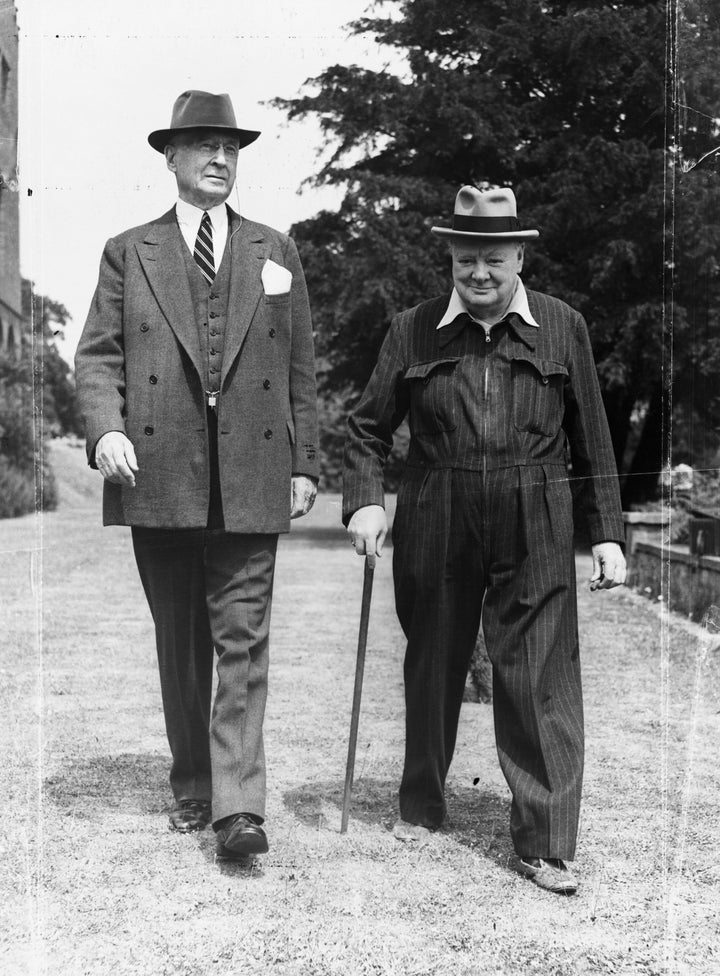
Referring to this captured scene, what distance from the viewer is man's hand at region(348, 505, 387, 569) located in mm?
4051

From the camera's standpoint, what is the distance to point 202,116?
392 centimetres

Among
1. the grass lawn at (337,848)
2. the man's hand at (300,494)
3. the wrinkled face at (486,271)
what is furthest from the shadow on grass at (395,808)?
the wrinkled face at (486,271)

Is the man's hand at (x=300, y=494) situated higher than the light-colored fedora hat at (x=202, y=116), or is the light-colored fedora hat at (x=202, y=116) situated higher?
the light-colored fedora hat at (x=202, y=116)

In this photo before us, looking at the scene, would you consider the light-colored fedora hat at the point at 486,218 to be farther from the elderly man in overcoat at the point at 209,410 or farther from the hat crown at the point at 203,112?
the hat crown at the point at 203,112

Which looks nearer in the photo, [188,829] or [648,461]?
[188,829]

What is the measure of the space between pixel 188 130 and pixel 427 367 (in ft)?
3.31

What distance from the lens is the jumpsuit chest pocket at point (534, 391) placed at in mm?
3963

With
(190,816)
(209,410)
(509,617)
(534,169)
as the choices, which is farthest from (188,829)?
(534,169)

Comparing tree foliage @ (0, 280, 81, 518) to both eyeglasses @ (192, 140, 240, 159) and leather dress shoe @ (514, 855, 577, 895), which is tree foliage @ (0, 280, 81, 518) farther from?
leather dress shoe @ (514, 855, 577, 895)

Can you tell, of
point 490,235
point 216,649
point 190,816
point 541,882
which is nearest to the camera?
point 541,882

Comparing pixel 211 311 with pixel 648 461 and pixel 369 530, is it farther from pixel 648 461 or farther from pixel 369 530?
pixel 648 461

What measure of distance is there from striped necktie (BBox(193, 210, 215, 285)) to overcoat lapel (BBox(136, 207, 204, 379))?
49mm

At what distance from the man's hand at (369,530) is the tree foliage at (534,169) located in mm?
6284

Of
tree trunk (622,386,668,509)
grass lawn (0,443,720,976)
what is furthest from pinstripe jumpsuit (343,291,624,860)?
tree trunk (622,386,668,509)
